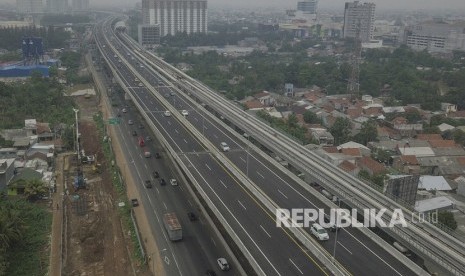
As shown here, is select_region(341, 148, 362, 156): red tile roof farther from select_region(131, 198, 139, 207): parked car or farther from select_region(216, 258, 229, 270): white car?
select_region(216, 258, 229, 270): white car

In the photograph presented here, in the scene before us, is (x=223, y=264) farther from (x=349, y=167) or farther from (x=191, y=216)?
(x=349, y=167)

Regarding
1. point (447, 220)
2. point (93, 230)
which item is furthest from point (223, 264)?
point (447, 220)

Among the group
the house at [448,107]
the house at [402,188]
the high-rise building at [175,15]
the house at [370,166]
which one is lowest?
the house at [370,166]

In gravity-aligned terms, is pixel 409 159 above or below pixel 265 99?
below

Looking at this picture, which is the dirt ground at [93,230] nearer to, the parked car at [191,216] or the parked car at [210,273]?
the parked car at [210,273]

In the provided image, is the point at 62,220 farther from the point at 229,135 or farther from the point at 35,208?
the point at 229,135

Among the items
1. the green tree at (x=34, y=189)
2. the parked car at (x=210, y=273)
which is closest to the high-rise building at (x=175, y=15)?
the green tree at (x=34, y=189)
